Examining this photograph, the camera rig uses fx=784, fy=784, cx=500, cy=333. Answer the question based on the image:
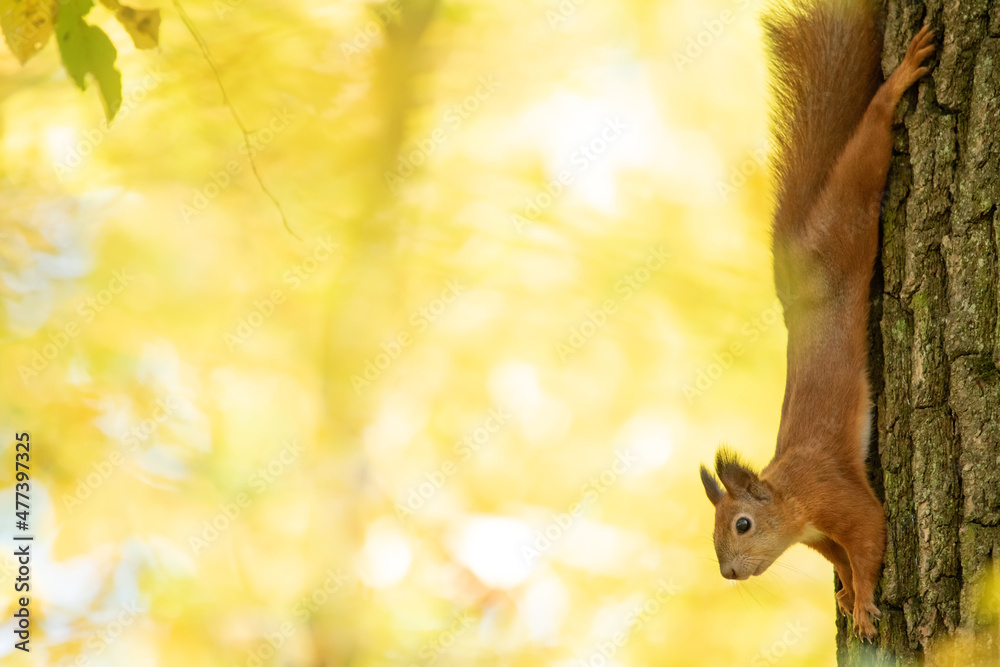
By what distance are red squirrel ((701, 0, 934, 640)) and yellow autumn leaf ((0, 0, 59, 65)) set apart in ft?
6.66

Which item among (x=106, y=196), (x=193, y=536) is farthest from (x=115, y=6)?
(x=193, y=536)

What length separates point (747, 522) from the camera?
2.49 metres

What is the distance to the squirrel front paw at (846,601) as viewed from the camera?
7.29ft

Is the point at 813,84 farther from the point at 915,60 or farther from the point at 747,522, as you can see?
the point at 747,522

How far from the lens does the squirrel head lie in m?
2.42

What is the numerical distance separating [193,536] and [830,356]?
375 centimetres

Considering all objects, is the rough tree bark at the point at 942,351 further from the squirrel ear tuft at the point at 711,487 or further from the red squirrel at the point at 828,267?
the squirrel ear tuft at the point at 711,487

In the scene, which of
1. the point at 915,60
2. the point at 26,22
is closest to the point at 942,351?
the point at 915,60

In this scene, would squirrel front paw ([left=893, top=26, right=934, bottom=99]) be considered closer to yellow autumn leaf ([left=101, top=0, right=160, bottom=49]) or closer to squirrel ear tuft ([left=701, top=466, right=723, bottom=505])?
squirrel ear tuft ([left=701, top=466, right=723, bottom=505])

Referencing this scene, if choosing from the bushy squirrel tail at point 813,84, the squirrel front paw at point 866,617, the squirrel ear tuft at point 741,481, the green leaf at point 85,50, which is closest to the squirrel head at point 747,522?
the squirrel ear tuft at point 741,481

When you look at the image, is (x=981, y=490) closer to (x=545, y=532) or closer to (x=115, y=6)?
(x=115, y=6)

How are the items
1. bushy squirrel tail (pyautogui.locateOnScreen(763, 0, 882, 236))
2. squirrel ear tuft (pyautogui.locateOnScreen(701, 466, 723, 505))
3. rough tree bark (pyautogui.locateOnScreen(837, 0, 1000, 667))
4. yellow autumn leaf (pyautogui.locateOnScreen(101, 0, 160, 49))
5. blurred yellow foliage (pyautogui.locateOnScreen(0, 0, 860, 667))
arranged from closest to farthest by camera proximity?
rough tree bark (pyautogui.locateOnScreen(837, 0, 1000, 667)), yellow autumn leaf (pyautogui.locateOnScreen(101, 0, 160, 49)), bushy squirrel tail (pyautogui.locateOnScreen(763, 0, 882, 236)), squirrel ear tuft (pyautogui.locateOnScreen(701, 466, 723, 505)), blurred yellow foliage (pyautogui.locateOnScreen(0, 0, 860, 667))

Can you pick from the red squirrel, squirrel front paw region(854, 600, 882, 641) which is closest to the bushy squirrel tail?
the red squirrel

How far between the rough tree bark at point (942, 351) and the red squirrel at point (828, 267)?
50mm
